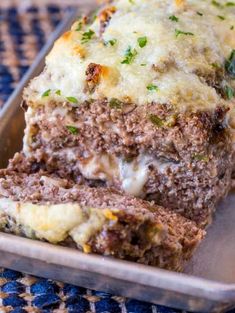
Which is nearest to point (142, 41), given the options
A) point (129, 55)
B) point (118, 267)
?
point (129, 55)

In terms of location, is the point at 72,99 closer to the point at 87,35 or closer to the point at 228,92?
the point at 87,35

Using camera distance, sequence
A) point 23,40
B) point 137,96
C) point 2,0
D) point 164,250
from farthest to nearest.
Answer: point 2,0 → point 23,40 → point 137,96 → point 164,250

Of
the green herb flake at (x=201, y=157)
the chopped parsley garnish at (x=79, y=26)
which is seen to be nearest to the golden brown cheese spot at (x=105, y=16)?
the chopped parsley garnish at (x=79, y=26)

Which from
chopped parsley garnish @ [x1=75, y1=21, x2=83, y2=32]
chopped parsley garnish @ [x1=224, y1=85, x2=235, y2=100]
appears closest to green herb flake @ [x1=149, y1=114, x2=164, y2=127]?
chopped parsley garnish @ [x1=224, y1=85, x2=235, y2=100]

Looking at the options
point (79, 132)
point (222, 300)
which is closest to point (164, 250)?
point (222, 300)

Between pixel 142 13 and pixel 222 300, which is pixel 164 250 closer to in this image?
pixel 222 300

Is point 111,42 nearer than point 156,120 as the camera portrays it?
No

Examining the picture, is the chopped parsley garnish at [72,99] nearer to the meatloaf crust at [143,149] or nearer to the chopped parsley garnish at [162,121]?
the meatloaf crust at [143,149]
